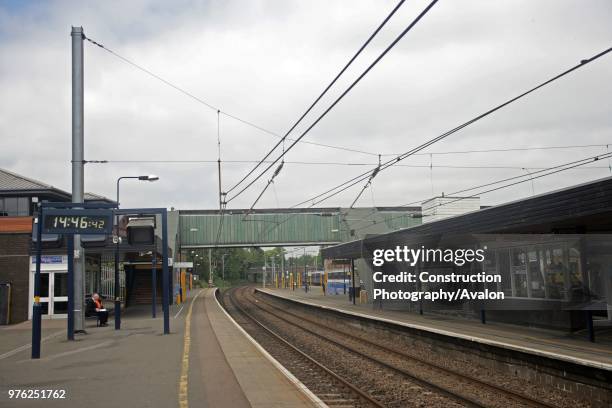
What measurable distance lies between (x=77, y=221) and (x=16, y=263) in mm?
13060

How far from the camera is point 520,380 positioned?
11531 millimetres

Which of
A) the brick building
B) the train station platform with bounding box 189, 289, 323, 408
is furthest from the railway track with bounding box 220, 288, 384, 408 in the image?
the brick building

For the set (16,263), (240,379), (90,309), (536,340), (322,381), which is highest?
(16,263)

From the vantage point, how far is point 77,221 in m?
Result: 15.1

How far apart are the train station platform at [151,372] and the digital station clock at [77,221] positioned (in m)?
3.12

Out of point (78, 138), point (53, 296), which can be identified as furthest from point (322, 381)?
point (53, 296)

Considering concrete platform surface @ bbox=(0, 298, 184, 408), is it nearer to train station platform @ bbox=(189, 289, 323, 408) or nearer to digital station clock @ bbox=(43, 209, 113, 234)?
train station platform @ bbox=(189, 289, 323, 408)

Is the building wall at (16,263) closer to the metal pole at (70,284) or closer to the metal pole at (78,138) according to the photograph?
the metal pole at (78,138)

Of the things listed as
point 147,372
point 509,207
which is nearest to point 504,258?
point 509,207

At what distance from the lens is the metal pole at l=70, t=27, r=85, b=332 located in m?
17.5

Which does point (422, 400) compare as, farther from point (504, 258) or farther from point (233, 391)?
point (504, 258)

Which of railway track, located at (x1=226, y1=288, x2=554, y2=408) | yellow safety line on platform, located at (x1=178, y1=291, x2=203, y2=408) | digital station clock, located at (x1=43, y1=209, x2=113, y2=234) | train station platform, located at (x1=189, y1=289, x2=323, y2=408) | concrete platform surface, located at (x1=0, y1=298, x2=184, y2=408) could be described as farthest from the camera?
digital station clock, located at (x1=43, y1=209, x2=113, y2=234)

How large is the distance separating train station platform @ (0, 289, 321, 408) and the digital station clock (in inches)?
123

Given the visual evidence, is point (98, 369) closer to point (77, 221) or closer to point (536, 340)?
point (77, 221)
